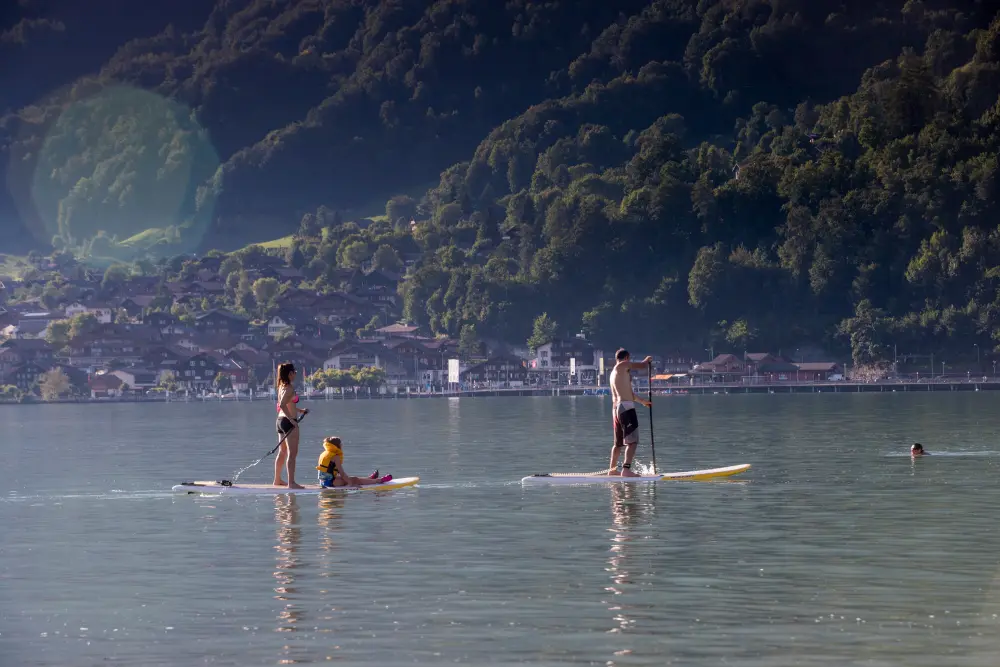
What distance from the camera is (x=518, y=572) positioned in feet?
87.0

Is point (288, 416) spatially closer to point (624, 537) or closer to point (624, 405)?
point (624, 405)

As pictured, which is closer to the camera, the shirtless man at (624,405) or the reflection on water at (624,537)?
the reflection on water at (624,537)

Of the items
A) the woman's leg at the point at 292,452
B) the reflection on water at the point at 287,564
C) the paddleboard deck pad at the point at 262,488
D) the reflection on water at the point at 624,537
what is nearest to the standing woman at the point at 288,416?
the woman's leg at the point at 292,452

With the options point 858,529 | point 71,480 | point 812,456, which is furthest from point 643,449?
point 858,529

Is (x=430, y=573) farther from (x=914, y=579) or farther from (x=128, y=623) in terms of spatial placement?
(x=914, y=579)

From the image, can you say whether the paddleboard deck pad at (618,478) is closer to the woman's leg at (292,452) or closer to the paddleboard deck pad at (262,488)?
the paddleboard deck pad at (262,488)

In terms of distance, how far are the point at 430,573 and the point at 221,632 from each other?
5141mm

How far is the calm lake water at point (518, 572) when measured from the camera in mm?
20844

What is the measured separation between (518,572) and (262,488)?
13.0 metres

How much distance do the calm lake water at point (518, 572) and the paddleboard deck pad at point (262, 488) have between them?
11.3 inches

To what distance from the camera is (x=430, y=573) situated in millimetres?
26594

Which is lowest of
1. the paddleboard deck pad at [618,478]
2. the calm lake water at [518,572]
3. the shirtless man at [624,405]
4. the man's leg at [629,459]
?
the calm lake water at [518,572]

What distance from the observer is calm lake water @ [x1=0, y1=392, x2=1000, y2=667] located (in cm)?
2084

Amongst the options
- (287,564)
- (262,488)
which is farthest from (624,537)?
(262,488)
